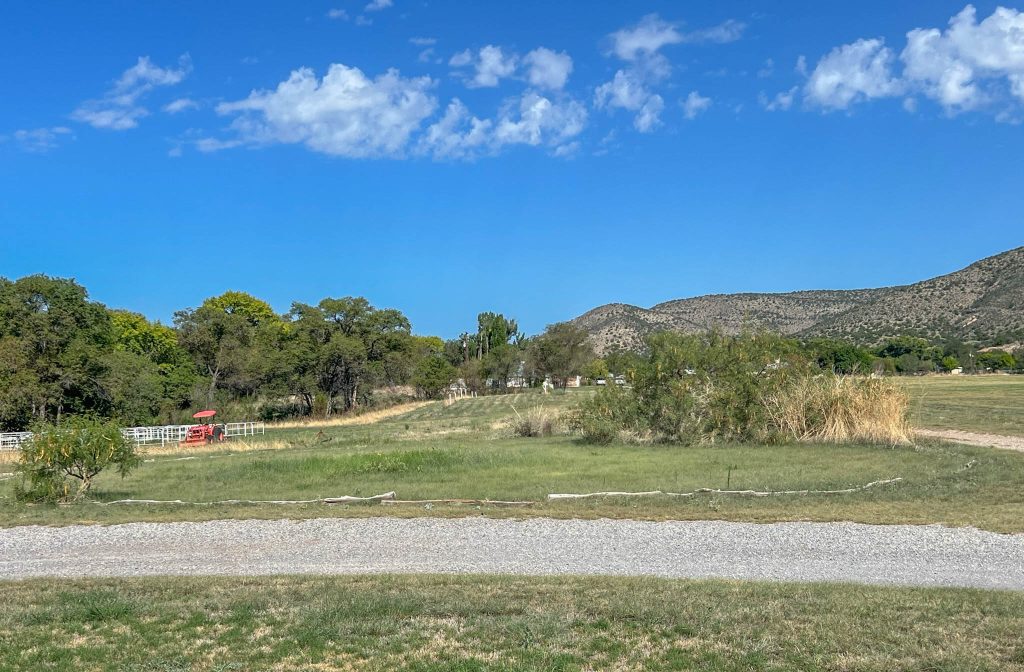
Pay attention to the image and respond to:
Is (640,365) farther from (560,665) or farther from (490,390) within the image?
(490,390)

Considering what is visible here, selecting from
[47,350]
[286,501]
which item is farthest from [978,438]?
[47,350]

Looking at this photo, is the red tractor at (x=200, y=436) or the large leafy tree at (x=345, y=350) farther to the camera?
the large leafy tree at (x=345, y=350)

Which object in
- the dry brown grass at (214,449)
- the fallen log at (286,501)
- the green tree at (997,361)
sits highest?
the green tree at (997,361)

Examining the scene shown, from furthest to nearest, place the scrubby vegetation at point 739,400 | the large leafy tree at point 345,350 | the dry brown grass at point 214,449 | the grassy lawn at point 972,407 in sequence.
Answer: the large leafy tree at point 345,350 → the dry brown grass at point 214,449 → the grassy lawn at point 972,407 → the scrubby vegetation at point 739,400

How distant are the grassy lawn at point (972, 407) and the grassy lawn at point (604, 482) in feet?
24.1

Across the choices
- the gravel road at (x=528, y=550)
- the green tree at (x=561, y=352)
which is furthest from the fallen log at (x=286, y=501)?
the green tree at (x=561, y=352)

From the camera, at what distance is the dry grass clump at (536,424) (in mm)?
29812

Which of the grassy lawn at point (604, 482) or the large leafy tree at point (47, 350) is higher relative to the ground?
the large leafy tree at point (47, 350)

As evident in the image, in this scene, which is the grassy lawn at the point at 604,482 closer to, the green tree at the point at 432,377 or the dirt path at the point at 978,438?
the dirt path at the point at 978,438

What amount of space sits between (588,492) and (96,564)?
7.71m

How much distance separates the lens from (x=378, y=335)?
225ft

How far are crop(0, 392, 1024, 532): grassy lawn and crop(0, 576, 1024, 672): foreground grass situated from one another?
15.7ft

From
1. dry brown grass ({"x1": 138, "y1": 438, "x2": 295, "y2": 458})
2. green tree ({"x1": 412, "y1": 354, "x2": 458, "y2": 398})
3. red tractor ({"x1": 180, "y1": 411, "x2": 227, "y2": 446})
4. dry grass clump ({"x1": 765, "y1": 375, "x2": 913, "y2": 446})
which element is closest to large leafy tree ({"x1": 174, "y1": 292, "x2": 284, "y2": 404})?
green tree ({"x1": 412, "y1": 354, "x2": 458, "y2": 398})

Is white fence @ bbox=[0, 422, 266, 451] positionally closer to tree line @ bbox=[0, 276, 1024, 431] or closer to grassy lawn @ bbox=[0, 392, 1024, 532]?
tree line @ bbox=[0, 276, 1024, 431]
